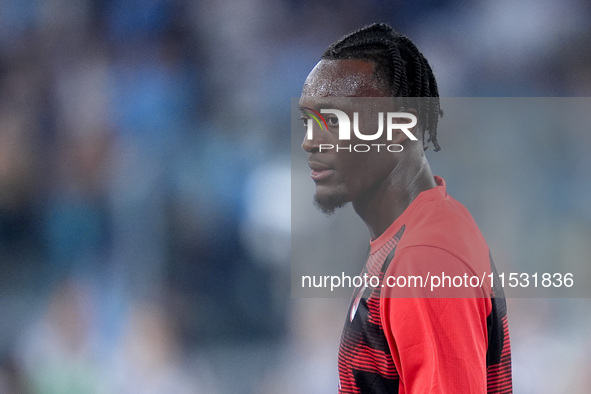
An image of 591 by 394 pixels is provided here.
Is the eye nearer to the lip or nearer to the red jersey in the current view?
the lip

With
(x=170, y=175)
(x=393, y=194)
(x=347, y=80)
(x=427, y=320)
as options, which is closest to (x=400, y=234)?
(x=393, y=194)

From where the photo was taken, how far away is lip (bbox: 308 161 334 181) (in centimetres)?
130

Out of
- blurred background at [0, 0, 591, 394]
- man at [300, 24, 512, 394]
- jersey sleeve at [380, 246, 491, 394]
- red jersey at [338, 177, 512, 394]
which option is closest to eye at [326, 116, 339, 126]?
man at [300, 24, 512, 394]

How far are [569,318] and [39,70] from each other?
1.94 meters

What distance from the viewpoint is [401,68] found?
4.01ft

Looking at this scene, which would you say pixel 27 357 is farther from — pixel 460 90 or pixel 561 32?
pixel 561 32

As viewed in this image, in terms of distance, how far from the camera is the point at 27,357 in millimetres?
1967

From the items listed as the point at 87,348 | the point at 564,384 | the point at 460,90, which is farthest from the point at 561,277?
the point at 87,348

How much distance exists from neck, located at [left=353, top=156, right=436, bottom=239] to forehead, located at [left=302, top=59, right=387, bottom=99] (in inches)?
7.0

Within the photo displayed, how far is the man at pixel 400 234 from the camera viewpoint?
37.1 inches

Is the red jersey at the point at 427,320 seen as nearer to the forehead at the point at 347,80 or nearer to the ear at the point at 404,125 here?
the ear at the point at 404,125

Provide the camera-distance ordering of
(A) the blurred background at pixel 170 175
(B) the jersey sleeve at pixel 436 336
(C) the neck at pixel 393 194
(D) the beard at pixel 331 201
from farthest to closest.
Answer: (A) the blurred background at pixel 170 175 → (D) the beard at pixel 331 201 → (C) the neck at pixel 393 194 → (B) the jersey sleeve at pixel 436 336

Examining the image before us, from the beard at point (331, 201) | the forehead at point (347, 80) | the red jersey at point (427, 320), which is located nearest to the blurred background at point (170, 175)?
the beard at point (331, 201)

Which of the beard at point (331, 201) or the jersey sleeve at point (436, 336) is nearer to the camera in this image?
the jersey sleeve at point (436, 336)
